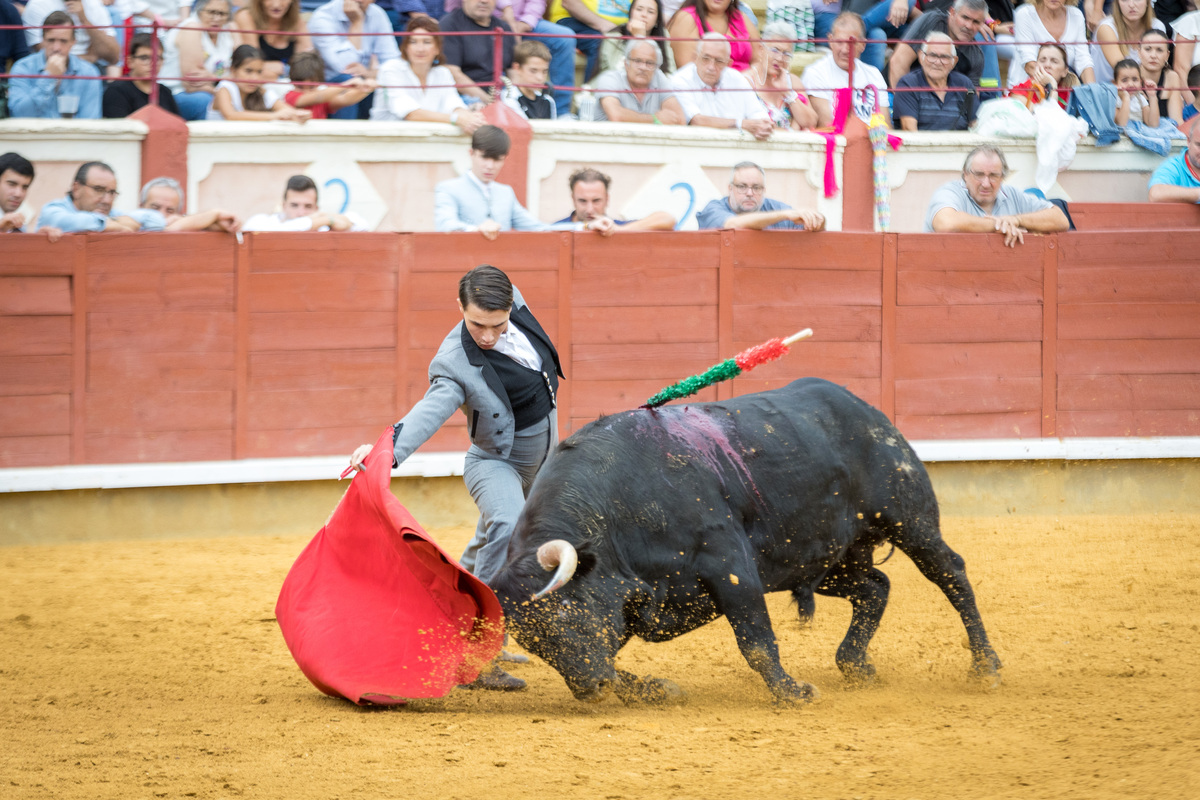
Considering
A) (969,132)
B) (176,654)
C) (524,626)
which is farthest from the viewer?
(969,132)

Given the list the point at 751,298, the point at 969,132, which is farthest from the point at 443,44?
the point at 969,132

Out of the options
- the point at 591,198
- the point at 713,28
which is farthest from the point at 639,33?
the point at 591,198

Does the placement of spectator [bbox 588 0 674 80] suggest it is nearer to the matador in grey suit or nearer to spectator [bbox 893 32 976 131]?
spectator [bbox 893 32 976 131]

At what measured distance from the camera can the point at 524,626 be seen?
329 cm

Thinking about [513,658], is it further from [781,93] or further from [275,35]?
[781,93]

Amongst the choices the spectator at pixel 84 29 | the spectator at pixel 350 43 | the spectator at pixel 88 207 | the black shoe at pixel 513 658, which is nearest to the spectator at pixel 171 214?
the spectator at pixel 88 207

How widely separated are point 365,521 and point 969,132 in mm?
5857

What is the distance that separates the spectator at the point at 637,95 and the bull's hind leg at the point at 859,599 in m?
4.23

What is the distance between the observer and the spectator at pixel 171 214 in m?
6.14

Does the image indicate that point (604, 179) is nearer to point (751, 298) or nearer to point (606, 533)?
point (751, 298)

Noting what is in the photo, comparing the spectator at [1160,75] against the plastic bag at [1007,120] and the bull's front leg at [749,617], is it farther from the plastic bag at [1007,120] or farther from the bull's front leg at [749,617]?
the bull's front leg at [749,617]

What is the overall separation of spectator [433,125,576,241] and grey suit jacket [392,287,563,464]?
8.23 feet

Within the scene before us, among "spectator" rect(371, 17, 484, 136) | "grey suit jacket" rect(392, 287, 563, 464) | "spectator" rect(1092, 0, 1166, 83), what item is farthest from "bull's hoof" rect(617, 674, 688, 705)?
"spectator" rect(1092, 0, 1166, 83)

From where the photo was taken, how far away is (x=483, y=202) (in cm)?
647
